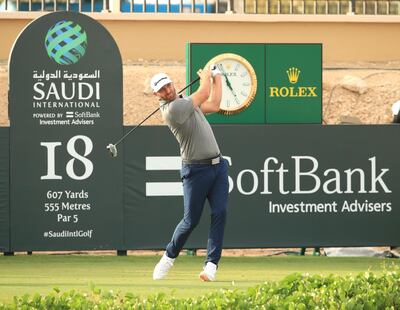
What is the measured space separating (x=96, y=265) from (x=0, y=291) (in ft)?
9.57

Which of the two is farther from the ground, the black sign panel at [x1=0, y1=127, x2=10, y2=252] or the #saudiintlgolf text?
the black sign panel at [x1=0, y1=127, x2=10, y2=252]

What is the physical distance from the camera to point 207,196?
1259 centimetres

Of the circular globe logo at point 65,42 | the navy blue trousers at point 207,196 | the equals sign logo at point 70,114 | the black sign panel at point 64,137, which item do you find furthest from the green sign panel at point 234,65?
the navy blue trousers at point 207,196

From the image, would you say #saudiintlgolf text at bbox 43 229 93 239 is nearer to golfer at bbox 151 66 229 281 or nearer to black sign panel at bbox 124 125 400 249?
black sign panel at bbox 124 125 400 249

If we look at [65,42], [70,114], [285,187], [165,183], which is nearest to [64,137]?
[70,114]

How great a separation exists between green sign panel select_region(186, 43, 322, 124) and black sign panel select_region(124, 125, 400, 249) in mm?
920

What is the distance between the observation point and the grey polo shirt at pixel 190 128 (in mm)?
12258

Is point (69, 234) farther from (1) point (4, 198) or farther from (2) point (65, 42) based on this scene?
(2) point (65, 42)

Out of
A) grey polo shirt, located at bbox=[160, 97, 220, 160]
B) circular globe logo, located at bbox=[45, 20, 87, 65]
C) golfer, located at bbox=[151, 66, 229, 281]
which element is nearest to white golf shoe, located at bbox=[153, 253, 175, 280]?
golfer, located at bbox=[151, 66, 229, 281]

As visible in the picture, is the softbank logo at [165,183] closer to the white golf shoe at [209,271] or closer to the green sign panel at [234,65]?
the green sign panel at [234,65]

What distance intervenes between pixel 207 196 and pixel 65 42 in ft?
11.7

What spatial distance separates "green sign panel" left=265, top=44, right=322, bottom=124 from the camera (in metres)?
16.7

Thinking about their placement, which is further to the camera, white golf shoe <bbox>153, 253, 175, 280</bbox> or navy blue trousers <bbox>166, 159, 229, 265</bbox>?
white golf shoe <bbox>153, 253, 175, 280</bbox>

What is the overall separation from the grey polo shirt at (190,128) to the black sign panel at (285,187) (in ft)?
9.73
